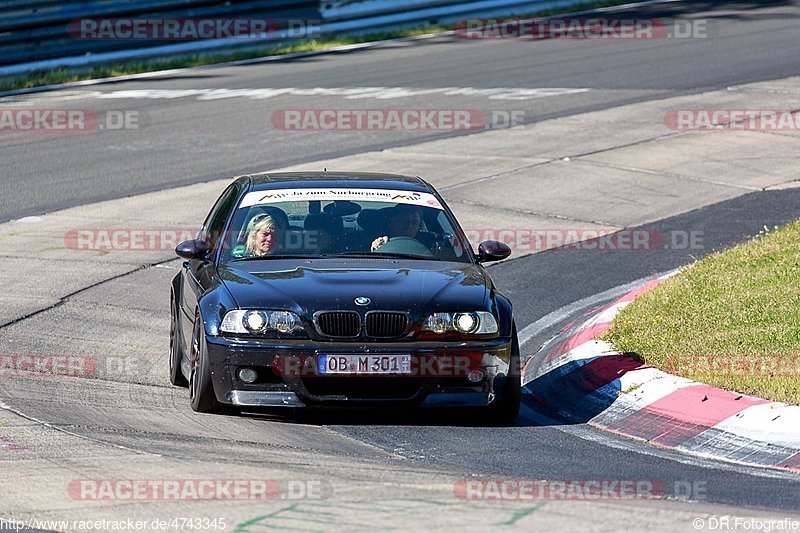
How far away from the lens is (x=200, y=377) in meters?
8.27

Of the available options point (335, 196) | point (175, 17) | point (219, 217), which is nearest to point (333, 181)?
point (335, 196)

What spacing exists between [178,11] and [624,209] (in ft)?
38.9

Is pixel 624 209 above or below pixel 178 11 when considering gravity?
below

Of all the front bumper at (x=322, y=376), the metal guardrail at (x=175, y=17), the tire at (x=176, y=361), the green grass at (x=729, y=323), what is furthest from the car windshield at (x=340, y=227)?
the metal guardrail at (x=175, y=17)

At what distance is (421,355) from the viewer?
808cm

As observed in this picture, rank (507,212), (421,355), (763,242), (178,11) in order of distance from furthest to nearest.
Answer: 1. (178,11)
2. (507,212)
3. (763,242)
4. (421,355)

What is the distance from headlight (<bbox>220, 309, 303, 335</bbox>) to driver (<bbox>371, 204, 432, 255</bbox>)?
1.25 metres

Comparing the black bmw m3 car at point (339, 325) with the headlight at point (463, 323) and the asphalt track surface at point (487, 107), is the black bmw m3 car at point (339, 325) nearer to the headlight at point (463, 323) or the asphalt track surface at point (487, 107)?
the headlight at point (463, 323)

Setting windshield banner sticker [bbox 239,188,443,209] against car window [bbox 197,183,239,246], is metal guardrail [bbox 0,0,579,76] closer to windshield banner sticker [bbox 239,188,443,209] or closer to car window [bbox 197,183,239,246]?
car window [bbox 197,183,239,246]

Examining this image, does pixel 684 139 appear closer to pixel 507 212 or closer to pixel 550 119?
pixel 550 119

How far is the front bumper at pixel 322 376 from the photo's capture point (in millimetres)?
8016

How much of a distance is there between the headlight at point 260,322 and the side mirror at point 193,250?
1.10 metres

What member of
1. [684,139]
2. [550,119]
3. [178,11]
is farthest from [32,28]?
[684,139]

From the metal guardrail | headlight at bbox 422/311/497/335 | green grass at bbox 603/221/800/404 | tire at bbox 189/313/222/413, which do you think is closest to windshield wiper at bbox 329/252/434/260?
headlight at bbox 422/311/497/335
